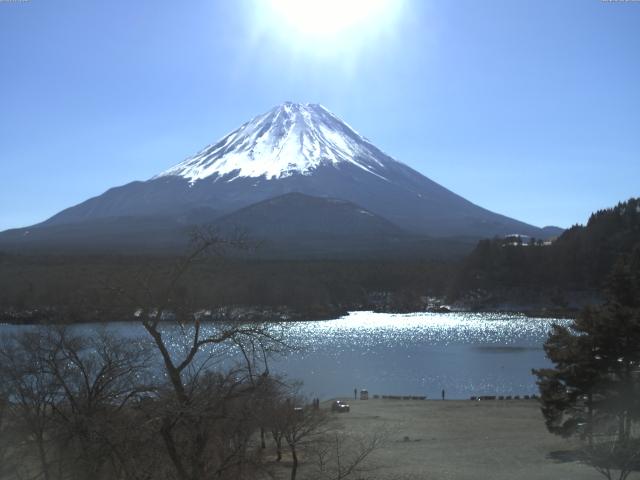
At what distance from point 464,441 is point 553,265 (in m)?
62.6

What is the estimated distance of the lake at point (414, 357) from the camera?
3058 cm

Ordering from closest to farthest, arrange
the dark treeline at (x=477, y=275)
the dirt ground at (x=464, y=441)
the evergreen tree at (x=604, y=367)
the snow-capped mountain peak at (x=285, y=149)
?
the evergreen tree at (x=604, y=367) < the dirt ground at (x=464, y=441) < the dark treeline at (x=477, y=275) < the snow-capped mountain peak at (x=285, y=149)

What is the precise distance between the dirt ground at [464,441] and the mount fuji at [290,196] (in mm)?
84242

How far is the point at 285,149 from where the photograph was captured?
169250 mm

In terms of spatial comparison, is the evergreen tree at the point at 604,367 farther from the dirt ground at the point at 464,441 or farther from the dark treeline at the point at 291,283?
the dark treeline at the point at 291,283

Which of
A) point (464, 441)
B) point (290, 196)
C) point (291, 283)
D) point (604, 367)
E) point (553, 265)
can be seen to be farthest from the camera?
point (290, 196)

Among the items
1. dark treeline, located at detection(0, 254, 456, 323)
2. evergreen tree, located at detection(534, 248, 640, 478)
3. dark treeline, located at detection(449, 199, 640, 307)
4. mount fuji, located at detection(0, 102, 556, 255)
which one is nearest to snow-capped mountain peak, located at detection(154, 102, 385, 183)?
mount fuji, located at detection(0, 102, 556, 255)

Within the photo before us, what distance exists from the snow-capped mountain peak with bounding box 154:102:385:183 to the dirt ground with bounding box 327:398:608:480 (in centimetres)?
13850

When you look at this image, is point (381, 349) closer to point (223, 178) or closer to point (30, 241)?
point (30, 241)

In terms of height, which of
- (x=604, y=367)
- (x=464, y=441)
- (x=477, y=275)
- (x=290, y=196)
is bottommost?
(x=464, y=441)

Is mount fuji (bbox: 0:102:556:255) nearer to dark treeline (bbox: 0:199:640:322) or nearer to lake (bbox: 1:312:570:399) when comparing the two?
dark treeline (bbox: 0:199:640:322)

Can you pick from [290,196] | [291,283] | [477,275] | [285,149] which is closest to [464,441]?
[291,283]

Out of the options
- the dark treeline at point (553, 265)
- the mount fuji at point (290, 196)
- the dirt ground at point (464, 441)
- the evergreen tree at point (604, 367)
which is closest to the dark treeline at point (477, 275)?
the dark treeline at point (553, 265)

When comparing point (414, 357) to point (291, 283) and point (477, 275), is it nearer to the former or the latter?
point (291, 283)
